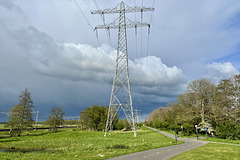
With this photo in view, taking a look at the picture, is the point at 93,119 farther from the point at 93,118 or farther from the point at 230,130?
the point at 230,130

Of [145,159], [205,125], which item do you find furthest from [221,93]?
[145,159]

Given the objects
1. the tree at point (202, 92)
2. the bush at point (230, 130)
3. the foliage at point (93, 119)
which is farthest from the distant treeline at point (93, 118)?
the bush at point (230, 130)

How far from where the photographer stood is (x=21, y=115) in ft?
136

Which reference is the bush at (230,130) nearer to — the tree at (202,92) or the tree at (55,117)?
the tree at (202,92)

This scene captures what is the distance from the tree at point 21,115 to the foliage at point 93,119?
77.3 feet

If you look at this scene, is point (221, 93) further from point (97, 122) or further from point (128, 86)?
point (97, 122)

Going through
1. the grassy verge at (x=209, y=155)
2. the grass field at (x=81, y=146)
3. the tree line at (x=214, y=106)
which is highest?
the tree line at (x=214, y=106)

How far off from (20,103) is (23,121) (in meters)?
5.33

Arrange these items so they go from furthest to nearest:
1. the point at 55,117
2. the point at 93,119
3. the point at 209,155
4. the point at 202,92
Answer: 1. the point at 93,119
2. the point at 55,117
3. the point at 202,92
4. the point at 209,155

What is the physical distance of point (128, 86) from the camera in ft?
106

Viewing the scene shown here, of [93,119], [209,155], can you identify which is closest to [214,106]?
[209,155]

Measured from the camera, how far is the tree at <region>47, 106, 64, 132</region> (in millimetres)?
54031

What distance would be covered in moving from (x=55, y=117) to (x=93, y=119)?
1530cm

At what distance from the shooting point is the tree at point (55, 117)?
177 feet
